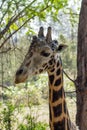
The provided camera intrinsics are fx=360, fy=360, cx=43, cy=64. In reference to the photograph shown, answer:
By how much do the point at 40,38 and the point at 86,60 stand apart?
3.46ft

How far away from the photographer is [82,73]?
147 inches

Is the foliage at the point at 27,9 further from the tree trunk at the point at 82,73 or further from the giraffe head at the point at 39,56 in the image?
the giraffe head at the point at 39,56

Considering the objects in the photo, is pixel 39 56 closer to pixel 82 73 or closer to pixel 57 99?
pixel 57 99

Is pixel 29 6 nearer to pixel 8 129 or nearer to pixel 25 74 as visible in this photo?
pixel 8 129

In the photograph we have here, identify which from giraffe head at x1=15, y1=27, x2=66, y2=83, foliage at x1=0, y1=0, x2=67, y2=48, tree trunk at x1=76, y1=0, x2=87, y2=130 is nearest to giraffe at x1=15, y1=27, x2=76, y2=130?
giraffe head at x1=15, y1=27, x2=66, y2=83

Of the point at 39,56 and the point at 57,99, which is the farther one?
the point at 57,99

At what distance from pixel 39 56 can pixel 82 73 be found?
45.4 inches

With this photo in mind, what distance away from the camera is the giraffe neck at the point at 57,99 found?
292 centimetres

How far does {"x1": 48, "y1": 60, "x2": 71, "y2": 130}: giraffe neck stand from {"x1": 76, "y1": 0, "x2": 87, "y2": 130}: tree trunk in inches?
31.0

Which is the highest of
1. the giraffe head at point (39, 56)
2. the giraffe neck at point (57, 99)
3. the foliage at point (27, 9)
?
the foliage at point (27, 9)

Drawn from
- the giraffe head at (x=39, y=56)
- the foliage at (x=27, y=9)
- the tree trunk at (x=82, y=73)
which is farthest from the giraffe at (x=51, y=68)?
the foliage at (x=27, y=9)

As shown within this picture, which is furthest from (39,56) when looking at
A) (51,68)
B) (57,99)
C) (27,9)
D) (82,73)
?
(27,9)

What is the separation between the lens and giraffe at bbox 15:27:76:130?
2627mm

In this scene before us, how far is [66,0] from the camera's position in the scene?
186 inches
